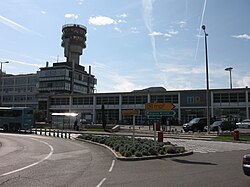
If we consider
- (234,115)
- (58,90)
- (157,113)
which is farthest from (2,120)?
(58,90)

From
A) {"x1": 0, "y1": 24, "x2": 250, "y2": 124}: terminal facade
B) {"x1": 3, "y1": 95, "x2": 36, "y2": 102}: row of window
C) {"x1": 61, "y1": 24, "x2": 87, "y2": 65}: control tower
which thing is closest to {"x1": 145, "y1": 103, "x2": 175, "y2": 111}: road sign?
{"x1": 0, "y1": 24, "x2": 250, "y2": 124}: terminal facade

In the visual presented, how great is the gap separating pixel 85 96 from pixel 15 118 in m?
41.2

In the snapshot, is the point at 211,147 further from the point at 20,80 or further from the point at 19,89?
the point at 20,80

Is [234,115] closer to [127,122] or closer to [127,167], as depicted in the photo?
[127,122]

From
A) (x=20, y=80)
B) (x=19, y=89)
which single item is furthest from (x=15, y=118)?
(x=20, y=80)

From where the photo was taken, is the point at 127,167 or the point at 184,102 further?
the point at 184,102

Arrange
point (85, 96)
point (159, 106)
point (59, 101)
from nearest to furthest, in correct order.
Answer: point (159, 106) → point (85, 96) → point (59, 101)

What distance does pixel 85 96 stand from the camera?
84.9 metres

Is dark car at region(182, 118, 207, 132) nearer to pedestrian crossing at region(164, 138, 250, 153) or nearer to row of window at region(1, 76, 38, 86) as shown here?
pedestrian crossing at region(164, 138, 250, 153)

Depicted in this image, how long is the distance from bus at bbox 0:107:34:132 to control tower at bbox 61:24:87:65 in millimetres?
94963

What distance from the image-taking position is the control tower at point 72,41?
5463 inches

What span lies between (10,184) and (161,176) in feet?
15.9

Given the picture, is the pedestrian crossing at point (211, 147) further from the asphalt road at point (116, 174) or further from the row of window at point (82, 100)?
the row of window at point (82, 100)

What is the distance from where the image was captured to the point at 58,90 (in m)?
120
